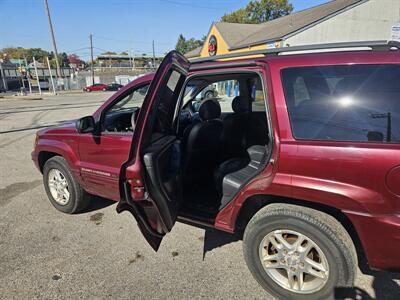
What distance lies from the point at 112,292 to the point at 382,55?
272 cm

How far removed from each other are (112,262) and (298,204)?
1.85 metres

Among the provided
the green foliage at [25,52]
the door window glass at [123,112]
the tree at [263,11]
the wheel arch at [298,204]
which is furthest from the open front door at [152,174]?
the green foliage at [25,52]

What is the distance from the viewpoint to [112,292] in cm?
230

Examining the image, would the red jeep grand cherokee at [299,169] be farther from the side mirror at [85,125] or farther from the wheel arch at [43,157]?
the wheel arch at [43,157]

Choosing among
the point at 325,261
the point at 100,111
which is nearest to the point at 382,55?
the point at 325,261

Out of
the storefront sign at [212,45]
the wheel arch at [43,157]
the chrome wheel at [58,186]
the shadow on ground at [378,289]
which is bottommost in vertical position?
the shadow on ground at [378,289]

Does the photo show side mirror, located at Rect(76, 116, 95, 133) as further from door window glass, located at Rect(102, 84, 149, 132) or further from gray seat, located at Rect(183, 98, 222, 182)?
gray seat, located at Rect(183, 98, 222, 182)

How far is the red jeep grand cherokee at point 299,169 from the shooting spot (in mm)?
1773

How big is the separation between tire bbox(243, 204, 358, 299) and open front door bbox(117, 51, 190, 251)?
0.75 meters

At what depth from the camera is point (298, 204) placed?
209cm

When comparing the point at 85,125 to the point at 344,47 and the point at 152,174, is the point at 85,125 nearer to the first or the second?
the point at 152,174

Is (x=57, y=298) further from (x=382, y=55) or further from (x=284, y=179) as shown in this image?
(x=382, y=55)

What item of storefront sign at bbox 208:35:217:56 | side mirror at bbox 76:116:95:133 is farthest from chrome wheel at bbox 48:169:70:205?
storefront sign at bbox 208:35:217:56

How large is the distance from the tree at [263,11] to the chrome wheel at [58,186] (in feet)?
164
